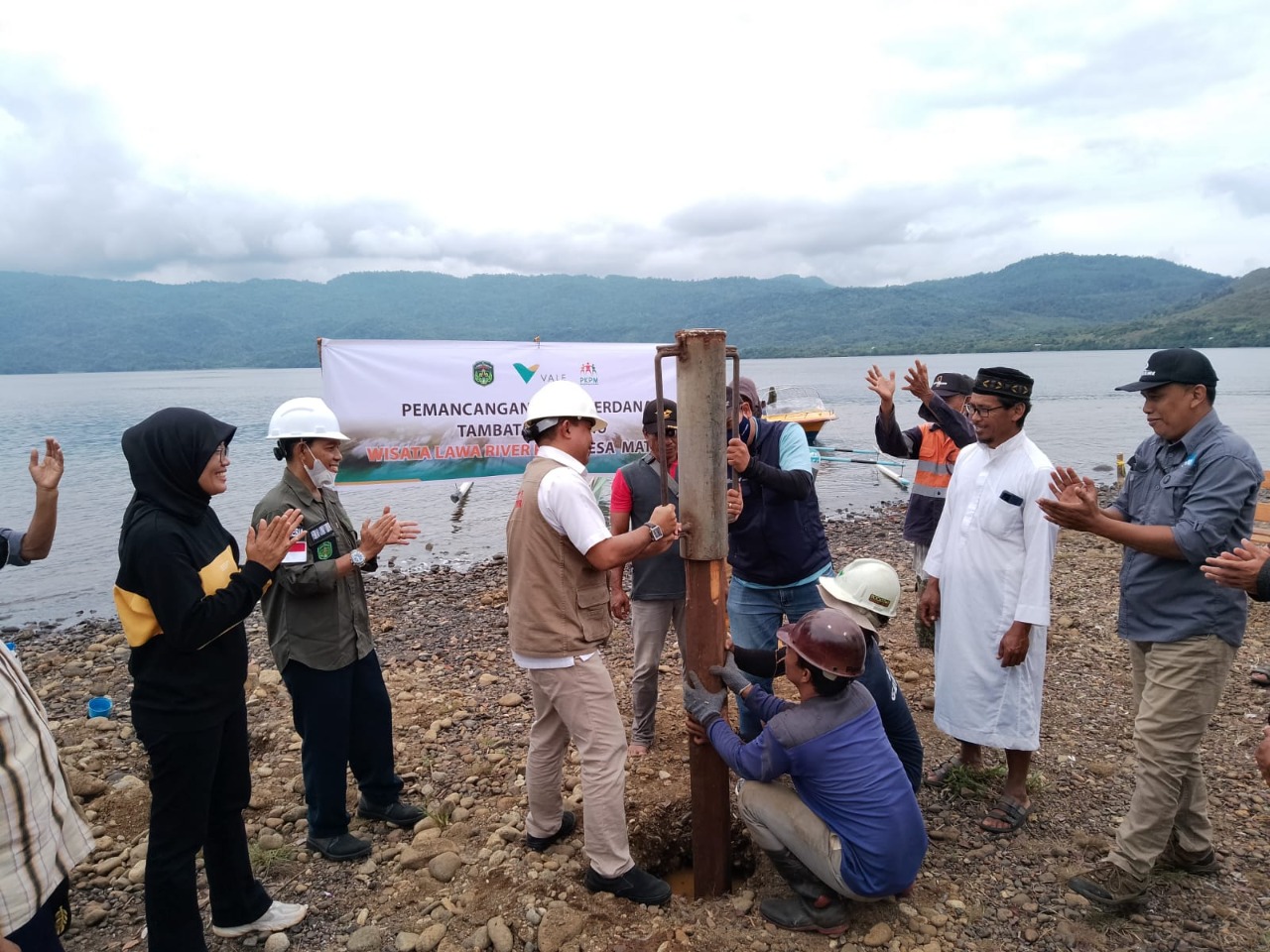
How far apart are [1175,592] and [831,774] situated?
1.73m

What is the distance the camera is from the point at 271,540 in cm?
A: 319

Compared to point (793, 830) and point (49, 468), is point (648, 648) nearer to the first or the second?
point (793, 830)

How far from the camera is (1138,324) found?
486 ft

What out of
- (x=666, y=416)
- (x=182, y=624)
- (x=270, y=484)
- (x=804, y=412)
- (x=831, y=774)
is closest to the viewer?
(x=182, y=624)

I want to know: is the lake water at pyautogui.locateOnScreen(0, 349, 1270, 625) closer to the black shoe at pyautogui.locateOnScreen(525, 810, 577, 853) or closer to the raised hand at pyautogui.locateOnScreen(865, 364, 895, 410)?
the raised hand at pyautogui.locateOnScreen(865, 364, 895, 410)

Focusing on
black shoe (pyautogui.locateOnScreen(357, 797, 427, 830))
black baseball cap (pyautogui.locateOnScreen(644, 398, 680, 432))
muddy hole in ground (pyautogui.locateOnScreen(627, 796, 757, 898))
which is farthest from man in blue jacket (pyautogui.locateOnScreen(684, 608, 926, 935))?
black shoe (pyautogui.locateOnScreen(357, 797, 427, 830))

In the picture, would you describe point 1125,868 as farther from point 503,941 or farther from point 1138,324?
point 1138,324

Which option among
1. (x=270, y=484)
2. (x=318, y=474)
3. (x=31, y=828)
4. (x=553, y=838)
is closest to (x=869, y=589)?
(x=553, y=838)

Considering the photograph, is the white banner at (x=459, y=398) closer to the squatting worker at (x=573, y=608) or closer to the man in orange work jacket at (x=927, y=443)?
the man in orange work jacket at (x=927, y=443)

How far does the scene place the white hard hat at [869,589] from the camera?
377cm

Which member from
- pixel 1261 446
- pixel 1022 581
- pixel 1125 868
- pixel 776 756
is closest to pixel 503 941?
pixel 776 756

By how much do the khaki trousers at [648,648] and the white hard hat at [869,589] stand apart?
1.38 metres

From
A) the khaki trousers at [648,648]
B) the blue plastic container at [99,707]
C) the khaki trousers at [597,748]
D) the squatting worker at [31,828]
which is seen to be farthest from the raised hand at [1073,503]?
the blue plastic container at [99,707]

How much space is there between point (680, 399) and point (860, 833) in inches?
76.7
